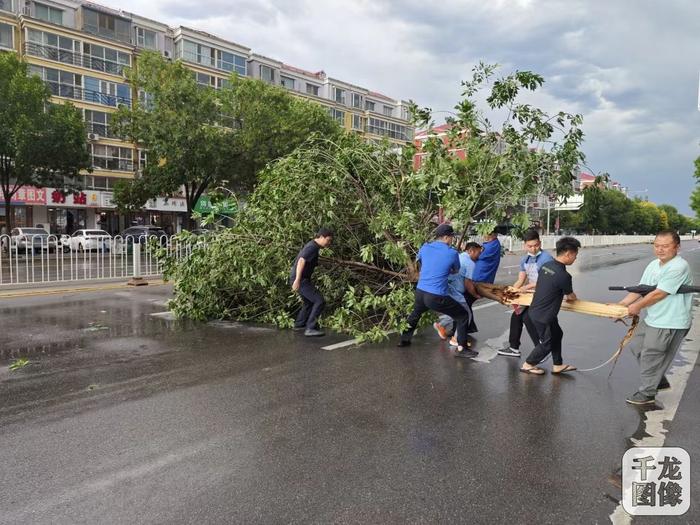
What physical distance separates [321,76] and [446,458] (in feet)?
186

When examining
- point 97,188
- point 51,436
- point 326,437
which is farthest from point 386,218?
point 97,188

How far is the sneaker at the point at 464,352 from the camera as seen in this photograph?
20.6 feet

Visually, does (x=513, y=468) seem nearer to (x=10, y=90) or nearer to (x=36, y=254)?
(x=36, y=254)

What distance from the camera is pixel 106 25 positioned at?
3847 cm

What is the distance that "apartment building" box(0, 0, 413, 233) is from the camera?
3425 cm

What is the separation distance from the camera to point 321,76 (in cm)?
5581

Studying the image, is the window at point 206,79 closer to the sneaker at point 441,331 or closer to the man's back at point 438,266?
the sneaker at point 441,331

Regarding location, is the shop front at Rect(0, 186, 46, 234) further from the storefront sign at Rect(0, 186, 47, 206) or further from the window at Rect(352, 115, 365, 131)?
the window at Rect(352, 115, 365, 131)

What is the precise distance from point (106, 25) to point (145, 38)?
136 inches

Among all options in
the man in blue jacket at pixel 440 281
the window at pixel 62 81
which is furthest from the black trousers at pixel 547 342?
the window at pixel 62 81

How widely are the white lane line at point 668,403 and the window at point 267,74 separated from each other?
156 feet

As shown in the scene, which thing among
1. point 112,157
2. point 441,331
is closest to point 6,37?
point 112,157

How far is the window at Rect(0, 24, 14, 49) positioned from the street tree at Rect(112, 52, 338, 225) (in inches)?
658

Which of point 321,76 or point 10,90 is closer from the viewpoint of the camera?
point 10,90
